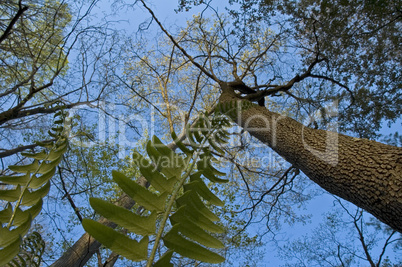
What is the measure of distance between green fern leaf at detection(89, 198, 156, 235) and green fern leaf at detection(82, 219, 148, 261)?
0.15 feet

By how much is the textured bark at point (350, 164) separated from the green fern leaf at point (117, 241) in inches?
53.0

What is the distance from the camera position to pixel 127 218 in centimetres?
53

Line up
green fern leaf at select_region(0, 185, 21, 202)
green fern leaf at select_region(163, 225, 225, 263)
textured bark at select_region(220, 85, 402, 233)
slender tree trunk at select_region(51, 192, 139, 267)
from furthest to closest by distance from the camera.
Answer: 1. slender tree trunk at select_region(51, 192, 139, 267)
2. textured bark at select_region(220, 85, 402, 233)
3. green fern leaf at select_region(0, 185, 21, 202)
4. green fern leaf at select_region(163, 225, 225, 263)

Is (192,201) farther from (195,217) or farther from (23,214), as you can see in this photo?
(23,214)

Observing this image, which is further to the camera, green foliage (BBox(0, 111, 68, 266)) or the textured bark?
the textured bark

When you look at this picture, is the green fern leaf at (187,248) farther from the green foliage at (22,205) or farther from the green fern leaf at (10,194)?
the green fern leaf at (10,194)

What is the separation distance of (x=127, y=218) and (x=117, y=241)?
0.21 feet

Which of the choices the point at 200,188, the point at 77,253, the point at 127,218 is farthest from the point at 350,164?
the point at 77,253

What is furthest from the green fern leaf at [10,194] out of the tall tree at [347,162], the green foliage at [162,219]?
the tall tree at [347,162]

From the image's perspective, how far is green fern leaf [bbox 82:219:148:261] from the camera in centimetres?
46

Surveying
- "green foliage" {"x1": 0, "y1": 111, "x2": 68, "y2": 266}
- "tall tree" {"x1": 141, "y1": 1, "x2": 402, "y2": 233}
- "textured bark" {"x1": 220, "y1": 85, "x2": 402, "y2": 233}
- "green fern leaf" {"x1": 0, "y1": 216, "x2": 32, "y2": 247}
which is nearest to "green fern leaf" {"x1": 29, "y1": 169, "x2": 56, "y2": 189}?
"green foliage" {"x1": 0, "y1": 111, "x2": 68, "y2": 266}

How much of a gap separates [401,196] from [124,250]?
1388 mm

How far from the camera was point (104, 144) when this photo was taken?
3791 mm

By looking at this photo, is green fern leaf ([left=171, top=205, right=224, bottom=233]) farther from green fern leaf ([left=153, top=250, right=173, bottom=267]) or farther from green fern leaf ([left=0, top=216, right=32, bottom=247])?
green fern leaf ([left=0, top=216, right=32, bottom=247])
